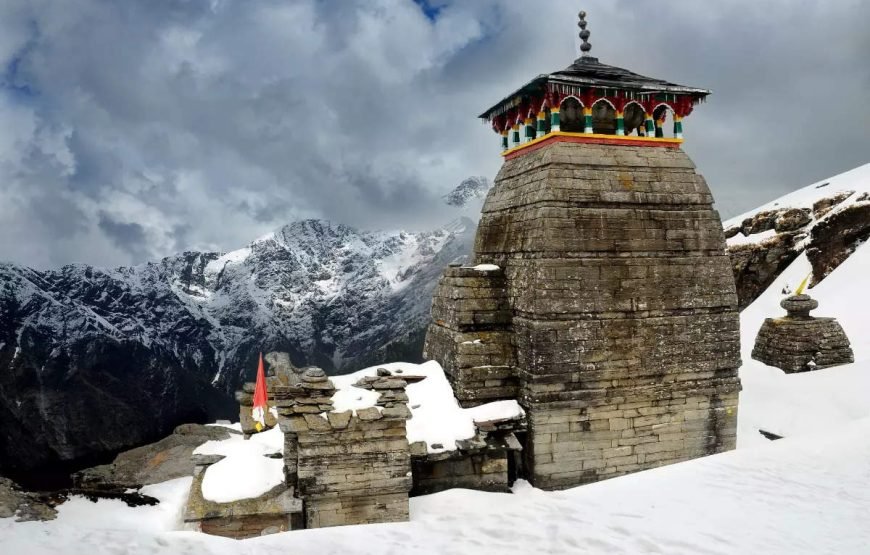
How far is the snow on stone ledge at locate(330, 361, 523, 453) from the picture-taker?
8.98 meters

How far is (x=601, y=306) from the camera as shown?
9766mm

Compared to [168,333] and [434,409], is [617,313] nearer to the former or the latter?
[434,409]

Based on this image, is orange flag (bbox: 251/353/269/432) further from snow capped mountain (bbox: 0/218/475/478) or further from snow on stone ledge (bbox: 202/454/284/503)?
snow capped mountain (bbox: 0/218/475/478)

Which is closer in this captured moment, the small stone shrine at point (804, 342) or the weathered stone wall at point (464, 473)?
the weathered stone wall at point (464, 473)

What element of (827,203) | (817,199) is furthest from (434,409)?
(817,199)

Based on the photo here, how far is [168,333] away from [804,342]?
46.5 m

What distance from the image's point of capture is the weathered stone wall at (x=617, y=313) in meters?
9.59

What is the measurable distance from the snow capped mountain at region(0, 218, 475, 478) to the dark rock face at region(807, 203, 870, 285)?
77.6 ft

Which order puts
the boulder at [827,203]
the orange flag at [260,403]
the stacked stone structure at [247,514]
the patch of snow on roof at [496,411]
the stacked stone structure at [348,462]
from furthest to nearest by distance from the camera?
the boulder at [827,203] → the orange flag at [260,403] → the patch of snow on roof at [496,411] → the stacked stone structure at [348,462] → the stacked stone structure at [247,514]

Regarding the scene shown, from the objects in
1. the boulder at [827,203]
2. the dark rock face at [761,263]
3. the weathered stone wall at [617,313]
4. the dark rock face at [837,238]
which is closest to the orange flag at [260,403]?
the weathered stone wall at [617,313]

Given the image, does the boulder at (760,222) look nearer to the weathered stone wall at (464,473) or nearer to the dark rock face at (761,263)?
the dark rock face at (761,263)

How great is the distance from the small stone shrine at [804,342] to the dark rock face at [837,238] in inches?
519

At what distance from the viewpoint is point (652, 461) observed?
394 inches

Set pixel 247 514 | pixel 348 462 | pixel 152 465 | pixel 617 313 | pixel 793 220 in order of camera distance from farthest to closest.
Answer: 1. pixel 793 220
2. pixel 152 465
3. pixel 617 313
4. pixel 348 462
5. pixel 247 514
